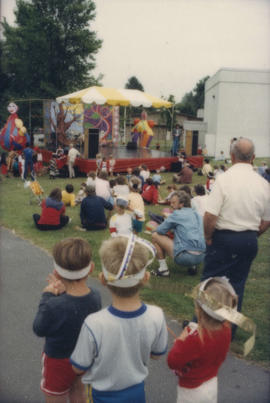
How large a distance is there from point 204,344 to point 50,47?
33049 mm

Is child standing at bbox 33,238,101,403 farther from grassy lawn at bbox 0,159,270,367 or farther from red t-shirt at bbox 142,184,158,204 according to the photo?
red t-shirt at bbox 142,184,158,204

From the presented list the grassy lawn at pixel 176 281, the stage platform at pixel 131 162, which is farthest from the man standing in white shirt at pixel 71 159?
the grassy lawn at pixel 176 281

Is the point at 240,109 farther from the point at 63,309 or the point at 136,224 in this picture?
the point at 63,309

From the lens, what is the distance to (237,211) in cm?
337

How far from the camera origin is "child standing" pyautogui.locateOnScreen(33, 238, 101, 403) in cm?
222

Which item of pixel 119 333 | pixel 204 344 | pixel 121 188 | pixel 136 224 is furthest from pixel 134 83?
pixel 119 333

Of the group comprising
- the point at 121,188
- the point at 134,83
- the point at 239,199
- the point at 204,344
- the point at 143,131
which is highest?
→ the point at 134,83

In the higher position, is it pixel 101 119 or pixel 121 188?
pixel 101 119

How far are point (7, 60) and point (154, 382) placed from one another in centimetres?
3442

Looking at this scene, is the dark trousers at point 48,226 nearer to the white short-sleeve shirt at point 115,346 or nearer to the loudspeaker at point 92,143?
the white short-sleeve shirt at point 115,346

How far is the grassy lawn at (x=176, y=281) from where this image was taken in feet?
13.6

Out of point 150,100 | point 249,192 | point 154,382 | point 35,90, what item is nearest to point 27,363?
point 154,382

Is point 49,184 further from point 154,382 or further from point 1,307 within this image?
point 154,382

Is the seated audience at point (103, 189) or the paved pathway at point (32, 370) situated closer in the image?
the paved pathway at point (32, 370)
